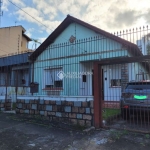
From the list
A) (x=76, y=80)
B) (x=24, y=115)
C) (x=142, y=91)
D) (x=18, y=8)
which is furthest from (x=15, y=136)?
(x=18, y=8)

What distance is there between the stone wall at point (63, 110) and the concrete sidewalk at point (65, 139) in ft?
1.63

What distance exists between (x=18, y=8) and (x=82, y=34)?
4.33 metres

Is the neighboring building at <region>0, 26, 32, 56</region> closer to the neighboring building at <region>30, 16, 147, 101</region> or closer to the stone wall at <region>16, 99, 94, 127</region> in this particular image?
the neighboring building at <region>30, 16, 147, 101</region>

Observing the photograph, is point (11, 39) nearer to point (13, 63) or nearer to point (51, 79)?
point (13, 63)

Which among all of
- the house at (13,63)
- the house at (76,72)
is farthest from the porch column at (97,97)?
the house at (13,63)

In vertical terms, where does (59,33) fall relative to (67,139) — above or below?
above

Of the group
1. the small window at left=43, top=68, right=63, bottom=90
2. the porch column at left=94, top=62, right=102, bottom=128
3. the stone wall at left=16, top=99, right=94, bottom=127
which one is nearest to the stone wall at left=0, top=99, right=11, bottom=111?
the stone wall at left=16, top=99, right=94, bottom=127

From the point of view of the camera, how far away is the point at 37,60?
1173 cm

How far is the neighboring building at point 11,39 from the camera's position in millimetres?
22281

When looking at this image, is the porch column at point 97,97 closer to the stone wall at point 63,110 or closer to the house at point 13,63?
the stone wall at point 63,110

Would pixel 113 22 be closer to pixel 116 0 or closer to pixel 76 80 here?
pixel 116 0

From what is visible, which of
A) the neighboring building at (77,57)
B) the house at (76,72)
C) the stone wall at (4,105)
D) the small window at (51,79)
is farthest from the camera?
the stone wall at (4,105)

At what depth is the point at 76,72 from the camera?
31.9ft

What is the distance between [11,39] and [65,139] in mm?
21892
